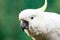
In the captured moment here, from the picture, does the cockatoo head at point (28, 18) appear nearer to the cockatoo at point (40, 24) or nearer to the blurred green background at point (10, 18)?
the cockatoo at point (40, 24)

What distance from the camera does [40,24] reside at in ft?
6.00

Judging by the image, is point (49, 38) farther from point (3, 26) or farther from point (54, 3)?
point (3, 26)

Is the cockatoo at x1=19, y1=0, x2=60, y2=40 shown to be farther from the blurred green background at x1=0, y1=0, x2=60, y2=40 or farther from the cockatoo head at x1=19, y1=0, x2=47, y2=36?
the blurred green background at x1=0, y1=0, x2=60, y2=40

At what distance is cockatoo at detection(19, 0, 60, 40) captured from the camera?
179 cm

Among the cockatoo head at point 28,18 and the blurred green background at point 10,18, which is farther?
the blurred green background at point 10,18

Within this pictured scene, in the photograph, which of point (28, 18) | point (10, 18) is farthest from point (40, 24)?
point (10, 18)

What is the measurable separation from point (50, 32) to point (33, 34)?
15 centimetres

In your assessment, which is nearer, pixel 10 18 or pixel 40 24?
pixel 40 24

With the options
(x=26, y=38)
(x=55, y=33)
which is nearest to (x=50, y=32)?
(x=55, y=33)

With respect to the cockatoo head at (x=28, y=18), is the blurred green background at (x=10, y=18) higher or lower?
lower

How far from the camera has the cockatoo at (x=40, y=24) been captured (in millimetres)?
1794

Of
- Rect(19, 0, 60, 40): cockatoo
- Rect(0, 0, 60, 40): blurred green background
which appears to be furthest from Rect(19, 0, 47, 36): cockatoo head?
Rect(0, 0, 60, 40): blurred green background

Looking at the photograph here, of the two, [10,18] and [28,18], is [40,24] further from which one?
[10,18]

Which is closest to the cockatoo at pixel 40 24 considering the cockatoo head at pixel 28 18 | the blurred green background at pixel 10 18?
the cockatoo head at pixel 28 18
